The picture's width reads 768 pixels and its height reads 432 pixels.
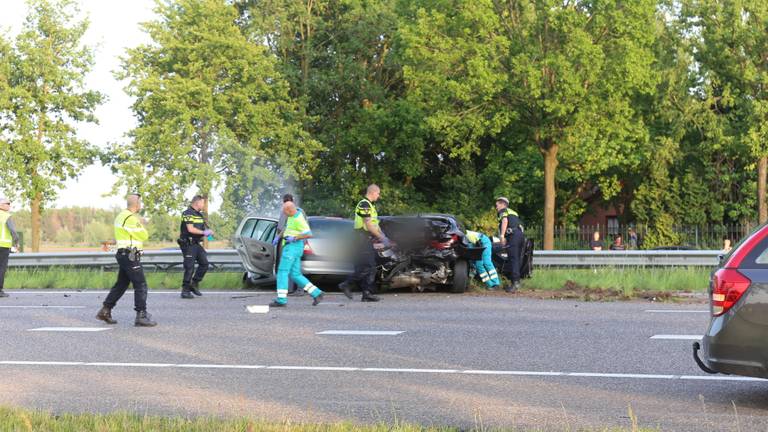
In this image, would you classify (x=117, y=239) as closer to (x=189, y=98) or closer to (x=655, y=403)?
(x=655, y=403)

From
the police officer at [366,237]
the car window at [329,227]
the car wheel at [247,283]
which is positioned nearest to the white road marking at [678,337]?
the police officer at [366,237]

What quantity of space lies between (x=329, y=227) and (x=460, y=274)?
2443mm

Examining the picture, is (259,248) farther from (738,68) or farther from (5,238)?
(738,68)

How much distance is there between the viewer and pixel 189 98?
5041cm

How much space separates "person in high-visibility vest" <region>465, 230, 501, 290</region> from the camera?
19.3 meters

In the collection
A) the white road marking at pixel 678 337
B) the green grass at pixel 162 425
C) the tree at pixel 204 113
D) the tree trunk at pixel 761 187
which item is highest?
the tree at pixel 204 113

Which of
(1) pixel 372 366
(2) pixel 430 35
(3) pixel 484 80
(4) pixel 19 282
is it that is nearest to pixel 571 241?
(3) pixel 484 80

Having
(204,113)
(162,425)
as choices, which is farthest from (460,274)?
(204,113)

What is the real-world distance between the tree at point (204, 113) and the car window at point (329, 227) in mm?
30931

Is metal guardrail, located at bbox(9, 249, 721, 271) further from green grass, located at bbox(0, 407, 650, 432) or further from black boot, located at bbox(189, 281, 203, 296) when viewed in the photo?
green grass, located at bbox(0, 407, 650, 432)

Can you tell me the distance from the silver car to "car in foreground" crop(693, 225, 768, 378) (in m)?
11.6

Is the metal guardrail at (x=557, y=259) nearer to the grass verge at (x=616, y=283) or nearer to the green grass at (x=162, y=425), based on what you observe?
the grass verge at (x=616, y=283)

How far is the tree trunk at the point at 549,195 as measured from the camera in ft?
134

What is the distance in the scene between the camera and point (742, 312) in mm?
6938
